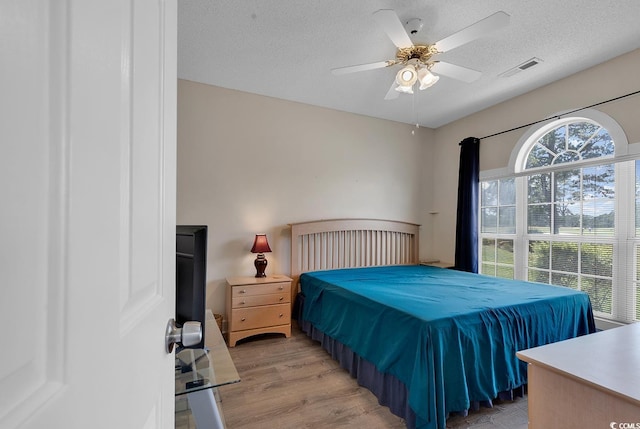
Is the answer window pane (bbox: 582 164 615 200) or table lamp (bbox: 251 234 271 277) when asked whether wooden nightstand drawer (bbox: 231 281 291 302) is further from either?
window pane (bbox: 582 164 615 200)

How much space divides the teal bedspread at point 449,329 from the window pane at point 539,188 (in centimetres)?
116

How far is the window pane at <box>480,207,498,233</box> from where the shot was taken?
3793mm

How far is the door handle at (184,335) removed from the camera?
655mm

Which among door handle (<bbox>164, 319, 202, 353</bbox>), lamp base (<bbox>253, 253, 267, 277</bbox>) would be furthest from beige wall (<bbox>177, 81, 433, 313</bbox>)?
door handle (<bbox>164, 319, 202, 353</bbox>)

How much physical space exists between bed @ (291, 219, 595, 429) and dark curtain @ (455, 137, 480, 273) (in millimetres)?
615

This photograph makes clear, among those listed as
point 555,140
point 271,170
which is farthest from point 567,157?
point 271,170

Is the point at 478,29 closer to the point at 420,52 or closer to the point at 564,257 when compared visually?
the point at 420,52

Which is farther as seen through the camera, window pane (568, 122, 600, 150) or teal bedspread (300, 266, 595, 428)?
window pane (568, 122, 600, 150)

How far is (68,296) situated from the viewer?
30cm

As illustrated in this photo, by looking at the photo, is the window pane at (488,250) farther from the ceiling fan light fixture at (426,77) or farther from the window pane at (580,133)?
the ceiling fan light fixture at (426,77)

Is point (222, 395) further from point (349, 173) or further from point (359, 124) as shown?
point (359, 124)

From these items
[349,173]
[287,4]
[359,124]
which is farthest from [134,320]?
[359,124]

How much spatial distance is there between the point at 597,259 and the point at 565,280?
37cm

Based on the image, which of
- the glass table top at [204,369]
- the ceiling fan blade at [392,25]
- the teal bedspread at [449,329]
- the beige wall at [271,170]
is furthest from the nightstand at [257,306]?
the ceiling fan blade at [392,25]
